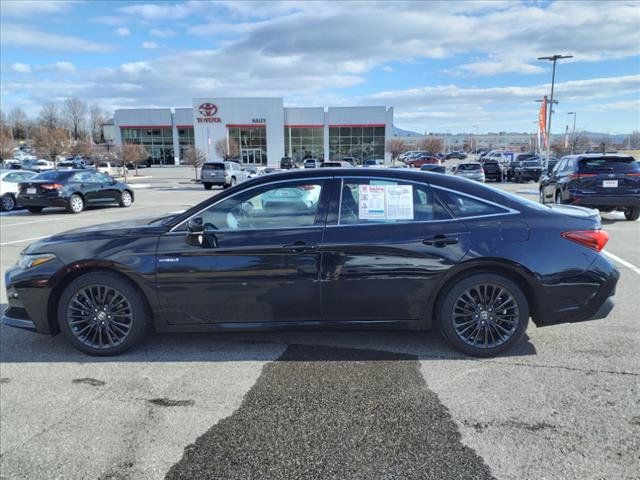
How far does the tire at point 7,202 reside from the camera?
54.7 ft

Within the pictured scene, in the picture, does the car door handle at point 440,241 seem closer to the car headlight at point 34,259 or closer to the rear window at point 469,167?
the car headlight at point 34,259

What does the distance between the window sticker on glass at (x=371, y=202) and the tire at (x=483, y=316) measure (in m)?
0.88

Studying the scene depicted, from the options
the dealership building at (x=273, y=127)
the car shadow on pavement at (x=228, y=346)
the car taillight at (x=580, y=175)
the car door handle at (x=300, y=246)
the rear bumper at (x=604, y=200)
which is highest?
the dealership building at (x=273, y=127)

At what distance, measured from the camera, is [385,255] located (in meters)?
3.92

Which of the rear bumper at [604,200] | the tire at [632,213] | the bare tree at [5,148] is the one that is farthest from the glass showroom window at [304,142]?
the rear bumper at [604,200]

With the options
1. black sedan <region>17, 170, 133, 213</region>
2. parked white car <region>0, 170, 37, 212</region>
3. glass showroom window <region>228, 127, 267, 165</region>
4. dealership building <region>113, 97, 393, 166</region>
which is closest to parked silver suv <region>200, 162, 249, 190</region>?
black sedan <region>17, 170, 133, 213</region>

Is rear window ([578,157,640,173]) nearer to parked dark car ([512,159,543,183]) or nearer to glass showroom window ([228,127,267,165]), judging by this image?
parked dark car ([512,159,543,183])

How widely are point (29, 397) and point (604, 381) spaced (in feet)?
14.2

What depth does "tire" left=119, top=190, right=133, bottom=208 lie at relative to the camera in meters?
18.3

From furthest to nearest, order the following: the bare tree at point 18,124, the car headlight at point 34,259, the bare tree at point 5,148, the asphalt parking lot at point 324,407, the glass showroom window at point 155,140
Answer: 1. the bare tree at point 18,124
2. the glass showroom window at point 155,140
3. the bare tree at point 5,148
4. the car headlight at point 34,259
5. the asphalt parking lot at point 324,407

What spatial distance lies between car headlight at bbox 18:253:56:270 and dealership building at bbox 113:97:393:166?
205 feet

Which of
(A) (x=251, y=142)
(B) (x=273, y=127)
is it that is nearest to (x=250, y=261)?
(B) (x=273, y=127)

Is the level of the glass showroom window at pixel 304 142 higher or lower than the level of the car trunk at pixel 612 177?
higher

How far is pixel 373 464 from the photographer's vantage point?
8.80ft
